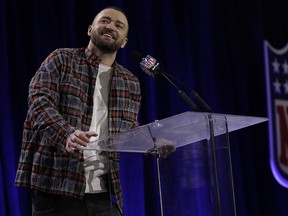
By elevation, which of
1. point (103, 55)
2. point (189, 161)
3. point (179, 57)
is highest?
point (179, 57)

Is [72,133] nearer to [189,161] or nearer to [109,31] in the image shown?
[189,161]

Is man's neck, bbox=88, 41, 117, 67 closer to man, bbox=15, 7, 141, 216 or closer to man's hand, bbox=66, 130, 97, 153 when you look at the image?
man, bbox=15, 7, 141, 216

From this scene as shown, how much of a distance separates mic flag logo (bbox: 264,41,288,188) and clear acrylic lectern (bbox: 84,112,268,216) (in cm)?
229

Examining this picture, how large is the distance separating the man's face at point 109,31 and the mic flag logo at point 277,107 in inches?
78.5

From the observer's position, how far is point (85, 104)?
1.77 meters

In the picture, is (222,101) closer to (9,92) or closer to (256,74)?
(256,74)

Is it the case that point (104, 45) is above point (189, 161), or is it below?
above

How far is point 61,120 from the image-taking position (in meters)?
1.61

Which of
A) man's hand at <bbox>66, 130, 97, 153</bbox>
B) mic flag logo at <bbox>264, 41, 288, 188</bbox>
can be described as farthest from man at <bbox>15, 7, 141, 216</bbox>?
mic flag logo at <bbox>264, 41, 288, 188</bbox>

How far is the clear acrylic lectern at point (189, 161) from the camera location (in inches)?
55.0

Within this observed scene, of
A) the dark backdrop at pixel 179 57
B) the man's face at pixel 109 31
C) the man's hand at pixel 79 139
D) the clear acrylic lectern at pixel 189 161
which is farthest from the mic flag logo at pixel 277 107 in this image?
the man's hand at pixel 79 139

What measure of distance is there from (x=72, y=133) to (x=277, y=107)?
252 cm

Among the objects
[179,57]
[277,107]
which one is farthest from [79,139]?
[277,107]

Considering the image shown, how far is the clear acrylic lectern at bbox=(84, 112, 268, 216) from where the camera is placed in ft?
4.58
